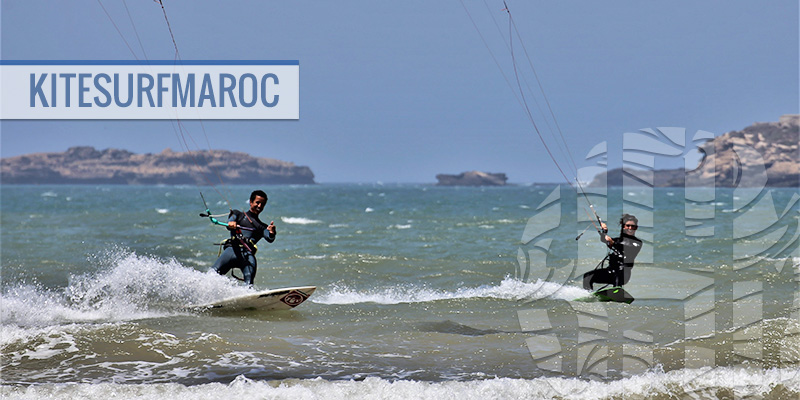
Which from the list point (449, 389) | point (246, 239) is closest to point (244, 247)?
point (246, 239)

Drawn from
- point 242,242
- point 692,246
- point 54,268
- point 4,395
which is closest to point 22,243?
point 54,268

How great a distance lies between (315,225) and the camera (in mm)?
28125

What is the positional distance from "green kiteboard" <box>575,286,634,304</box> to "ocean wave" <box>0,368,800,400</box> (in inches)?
141

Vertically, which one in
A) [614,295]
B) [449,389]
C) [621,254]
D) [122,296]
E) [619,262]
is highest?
[621,254]

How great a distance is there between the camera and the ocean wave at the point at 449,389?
17.8 ft

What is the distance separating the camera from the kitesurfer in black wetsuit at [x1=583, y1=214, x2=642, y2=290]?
361 inches

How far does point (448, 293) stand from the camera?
11.3 m

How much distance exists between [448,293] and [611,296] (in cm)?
308

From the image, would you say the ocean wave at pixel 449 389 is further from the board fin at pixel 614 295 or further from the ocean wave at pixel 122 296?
the board fin at pixel 614 295

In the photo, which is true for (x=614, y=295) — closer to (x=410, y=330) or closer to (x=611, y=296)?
(x=611, y=296)

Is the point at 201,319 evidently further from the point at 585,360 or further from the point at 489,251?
the point at 489,251

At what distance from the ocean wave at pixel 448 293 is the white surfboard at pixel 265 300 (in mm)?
1130

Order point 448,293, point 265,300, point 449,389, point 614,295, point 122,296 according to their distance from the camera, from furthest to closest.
Answer: 1. point 448,293
2. point 122,296
3. point 614,295
4. point 265,300
5. point 449,389

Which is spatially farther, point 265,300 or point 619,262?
point 619,262
